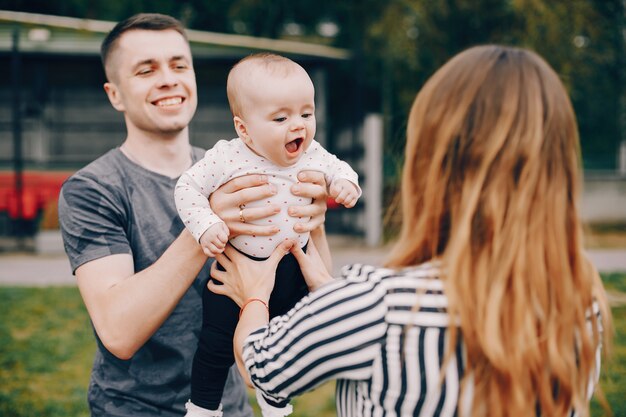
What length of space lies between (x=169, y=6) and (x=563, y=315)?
58.4 feet

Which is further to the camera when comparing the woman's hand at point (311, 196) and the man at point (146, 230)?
the woman's hand at point (311, 196)

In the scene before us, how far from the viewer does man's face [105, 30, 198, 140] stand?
230 centimetres

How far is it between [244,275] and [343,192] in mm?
421

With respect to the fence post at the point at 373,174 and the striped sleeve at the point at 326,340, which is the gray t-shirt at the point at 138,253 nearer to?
the striped sleeve at the point at 326,340

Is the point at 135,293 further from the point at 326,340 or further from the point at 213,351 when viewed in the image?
the point at 326,340

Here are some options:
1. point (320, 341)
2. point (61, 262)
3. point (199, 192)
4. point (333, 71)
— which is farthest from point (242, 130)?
point (333, 71)

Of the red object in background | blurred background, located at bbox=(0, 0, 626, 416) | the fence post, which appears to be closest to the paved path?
blurred background, located at bbox=(0, 0, 626, 416)

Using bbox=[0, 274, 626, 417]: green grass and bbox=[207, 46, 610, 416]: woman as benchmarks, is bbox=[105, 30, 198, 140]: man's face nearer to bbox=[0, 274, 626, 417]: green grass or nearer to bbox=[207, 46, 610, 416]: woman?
bbox=[207, 46, 610, 416]: woman

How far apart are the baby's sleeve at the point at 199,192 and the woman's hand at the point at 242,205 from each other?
4 cm

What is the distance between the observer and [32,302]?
25.6 feet

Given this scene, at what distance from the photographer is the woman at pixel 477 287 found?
1337 millimetres

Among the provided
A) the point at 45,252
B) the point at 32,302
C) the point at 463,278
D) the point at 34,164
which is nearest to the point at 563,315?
the point at 463,278

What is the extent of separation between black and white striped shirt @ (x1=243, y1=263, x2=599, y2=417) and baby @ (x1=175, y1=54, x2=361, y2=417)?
648 mm

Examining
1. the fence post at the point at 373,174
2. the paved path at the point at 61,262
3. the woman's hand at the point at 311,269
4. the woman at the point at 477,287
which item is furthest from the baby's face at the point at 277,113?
the fence post at the point at 373,174
